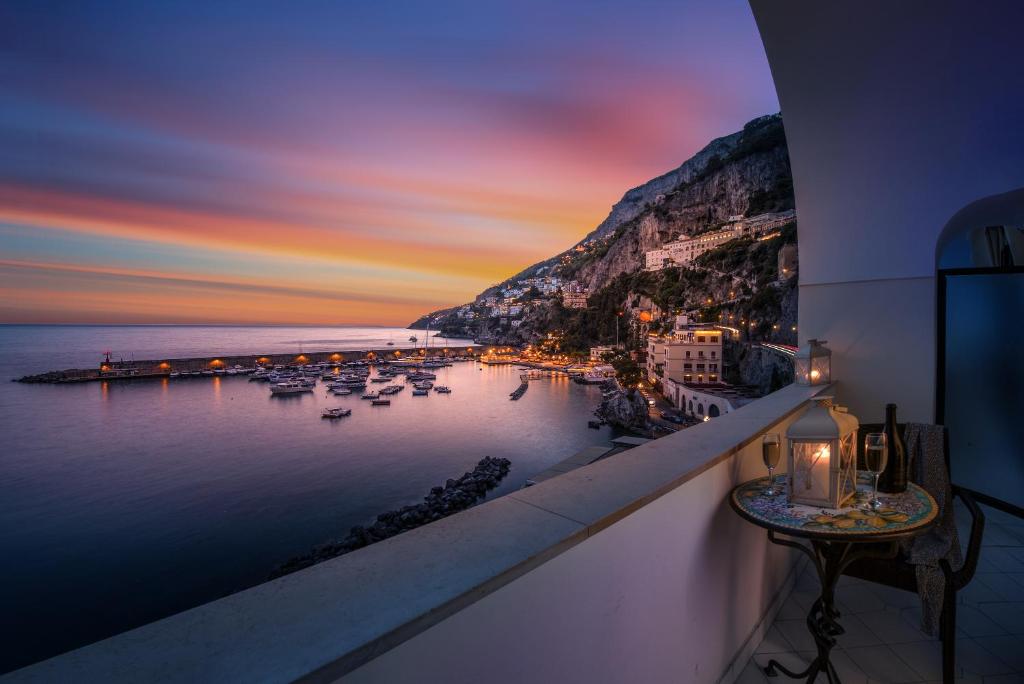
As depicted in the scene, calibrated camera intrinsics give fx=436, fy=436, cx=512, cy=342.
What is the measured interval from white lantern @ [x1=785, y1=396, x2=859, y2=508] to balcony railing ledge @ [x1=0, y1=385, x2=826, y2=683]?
73 cm

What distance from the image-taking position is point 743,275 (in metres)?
36.1

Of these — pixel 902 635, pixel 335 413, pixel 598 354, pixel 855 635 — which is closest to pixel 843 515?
pixel 855 635

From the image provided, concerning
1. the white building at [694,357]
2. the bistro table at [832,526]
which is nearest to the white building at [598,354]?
the white building at [694,357]

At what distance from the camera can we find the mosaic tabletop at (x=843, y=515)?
125 centimetres

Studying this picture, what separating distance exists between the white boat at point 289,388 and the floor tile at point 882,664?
33.2 metres

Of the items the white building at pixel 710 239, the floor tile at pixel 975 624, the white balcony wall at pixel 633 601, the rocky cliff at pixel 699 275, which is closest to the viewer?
the white balcony wall at pixel 633 601

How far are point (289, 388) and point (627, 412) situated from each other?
23.3m

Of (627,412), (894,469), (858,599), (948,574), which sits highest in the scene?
(894,469)

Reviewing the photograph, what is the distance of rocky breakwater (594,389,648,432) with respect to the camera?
66.7 ft

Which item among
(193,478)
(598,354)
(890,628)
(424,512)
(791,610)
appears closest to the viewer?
(890,628)

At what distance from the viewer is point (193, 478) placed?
1576 cm

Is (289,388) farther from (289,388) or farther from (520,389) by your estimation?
(520,389)

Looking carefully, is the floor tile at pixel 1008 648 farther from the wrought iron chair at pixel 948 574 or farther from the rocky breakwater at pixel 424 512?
the rocky breakwater at pixel 424 512

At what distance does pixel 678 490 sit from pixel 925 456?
54.5 inches
